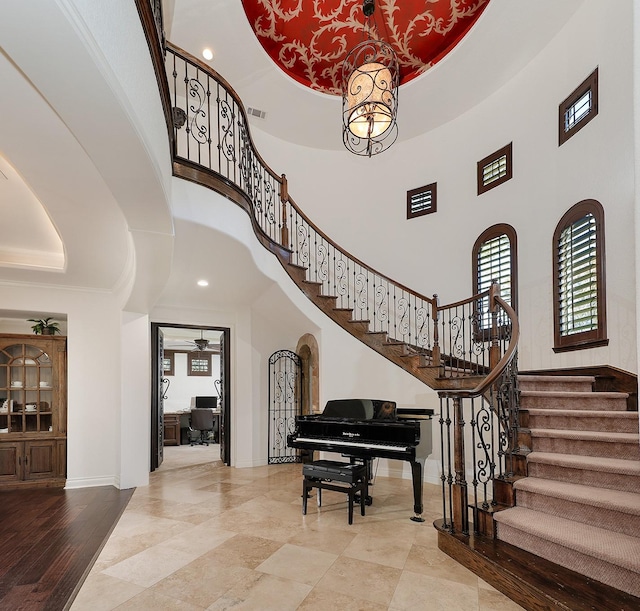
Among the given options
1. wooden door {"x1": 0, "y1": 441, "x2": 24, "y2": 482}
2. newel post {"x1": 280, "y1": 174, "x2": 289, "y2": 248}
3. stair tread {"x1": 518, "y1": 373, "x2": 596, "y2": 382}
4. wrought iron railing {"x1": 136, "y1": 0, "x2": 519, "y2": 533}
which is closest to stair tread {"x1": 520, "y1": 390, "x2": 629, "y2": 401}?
stair tread {"x1": 518, "y1": 373, "x2": 596, "y2": 382}

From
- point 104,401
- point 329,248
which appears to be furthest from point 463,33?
point 104,401

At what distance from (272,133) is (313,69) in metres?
1.32

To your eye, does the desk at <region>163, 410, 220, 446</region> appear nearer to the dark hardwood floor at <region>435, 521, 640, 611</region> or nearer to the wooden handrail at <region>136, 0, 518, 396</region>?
the wooden handrail at <region>136, 0, 518, 396</region>

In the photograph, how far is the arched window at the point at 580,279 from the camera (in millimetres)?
4773

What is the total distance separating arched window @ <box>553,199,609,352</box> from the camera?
15.7 feet

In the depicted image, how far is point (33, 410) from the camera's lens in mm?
5902

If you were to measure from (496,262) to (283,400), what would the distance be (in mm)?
4085

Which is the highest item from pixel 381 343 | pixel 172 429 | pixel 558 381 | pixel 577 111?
pixel 577 111

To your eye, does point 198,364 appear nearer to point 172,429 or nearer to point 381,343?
point 172,429

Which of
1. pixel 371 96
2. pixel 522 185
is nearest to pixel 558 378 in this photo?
pixel 522 185

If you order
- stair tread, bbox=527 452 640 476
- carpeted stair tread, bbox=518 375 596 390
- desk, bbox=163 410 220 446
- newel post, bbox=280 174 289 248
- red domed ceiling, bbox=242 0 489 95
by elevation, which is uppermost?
red domed ceiling, bbox=242 0 489 95

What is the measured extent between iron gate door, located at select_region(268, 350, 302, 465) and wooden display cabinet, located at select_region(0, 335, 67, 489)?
3.03 m

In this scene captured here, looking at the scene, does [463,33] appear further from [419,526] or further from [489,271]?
[419,526]

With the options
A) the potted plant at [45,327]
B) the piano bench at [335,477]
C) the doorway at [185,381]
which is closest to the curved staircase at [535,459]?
the piano bench at [335,477]
